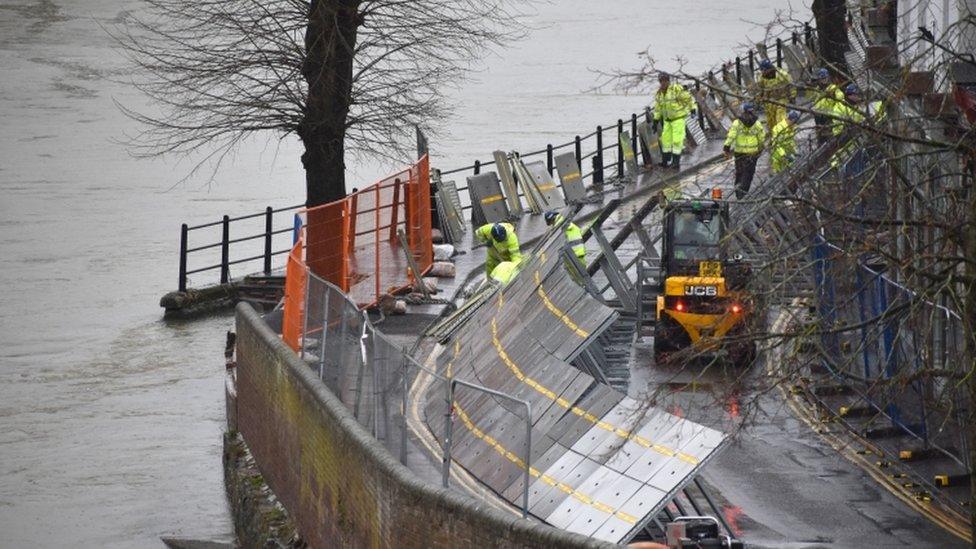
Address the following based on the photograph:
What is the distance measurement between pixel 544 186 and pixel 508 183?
4.17ft

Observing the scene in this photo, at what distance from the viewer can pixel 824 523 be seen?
16812mm

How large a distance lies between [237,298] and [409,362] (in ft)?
54.2

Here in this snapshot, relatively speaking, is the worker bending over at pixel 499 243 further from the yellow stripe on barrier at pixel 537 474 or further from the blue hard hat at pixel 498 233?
the yellow stripe on barrier at pixel 537 474

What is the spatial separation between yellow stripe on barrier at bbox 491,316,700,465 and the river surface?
14.6 ft

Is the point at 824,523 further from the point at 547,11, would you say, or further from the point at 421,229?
the point at 547,11

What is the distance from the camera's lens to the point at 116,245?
45594 mm

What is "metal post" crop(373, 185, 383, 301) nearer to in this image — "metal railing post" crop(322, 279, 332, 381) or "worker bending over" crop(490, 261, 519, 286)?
"worker bending over" crop(490, 261, 519, 286)

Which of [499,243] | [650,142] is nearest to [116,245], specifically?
[650,142]

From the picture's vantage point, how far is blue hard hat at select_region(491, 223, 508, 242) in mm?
24781

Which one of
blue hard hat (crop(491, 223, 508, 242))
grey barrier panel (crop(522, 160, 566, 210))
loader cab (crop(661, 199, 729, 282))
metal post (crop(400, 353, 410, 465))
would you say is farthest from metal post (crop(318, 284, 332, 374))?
grey barrier panel (crop(522, 160, 566, 210))

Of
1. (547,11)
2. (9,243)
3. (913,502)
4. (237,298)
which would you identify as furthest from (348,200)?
(547,11)

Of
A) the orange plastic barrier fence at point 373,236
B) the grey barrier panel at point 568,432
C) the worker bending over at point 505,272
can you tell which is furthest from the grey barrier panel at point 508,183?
the grey barrier panel at point 568,432

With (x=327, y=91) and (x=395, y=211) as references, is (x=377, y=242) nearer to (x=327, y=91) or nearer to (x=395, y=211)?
(x=395, y=211)

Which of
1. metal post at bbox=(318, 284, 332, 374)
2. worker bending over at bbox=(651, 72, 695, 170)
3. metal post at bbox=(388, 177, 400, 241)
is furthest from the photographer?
worker bending over at bbox=(651, 72, 695, 170)
